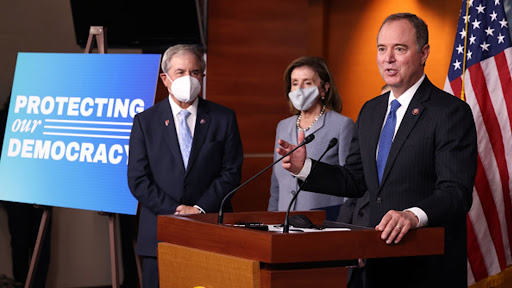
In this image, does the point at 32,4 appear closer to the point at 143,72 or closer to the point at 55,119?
the point at 55,119

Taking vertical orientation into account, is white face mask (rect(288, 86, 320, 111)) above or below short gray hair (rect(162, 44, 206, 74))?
below

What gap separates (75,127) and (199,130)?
119cm

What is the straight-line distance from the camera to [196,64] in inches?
137

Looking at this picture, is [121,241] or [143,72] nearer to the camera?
[143,72]

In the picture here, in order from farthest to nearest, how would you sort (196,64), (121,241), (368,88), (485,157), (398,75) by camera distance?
(368,88) → (121,241) → (485,157) → (196,64) → (398,75)

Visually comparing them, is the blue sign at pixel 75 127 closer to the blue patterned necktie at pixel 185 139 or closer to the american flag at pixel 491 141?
the blue patterned necktie at pixel 185 139

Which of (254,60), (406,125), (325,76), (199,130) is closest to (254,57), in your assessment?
(254,60)

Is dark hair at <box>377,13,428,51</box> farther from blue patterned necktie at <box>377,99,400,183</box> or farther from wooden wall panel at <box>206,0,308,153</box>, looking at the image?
wooden wall panel at <box>206,0,308,153</box>

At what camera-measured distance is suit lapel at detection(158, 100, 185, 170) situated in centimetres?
334

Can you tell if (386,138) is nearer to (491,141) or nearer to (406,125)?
(406,125)

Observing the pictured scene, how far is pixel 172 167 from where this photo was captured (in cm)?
332

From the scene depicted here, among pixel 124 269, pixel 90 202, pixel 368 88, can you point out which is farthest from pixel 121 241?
pixel 368 88

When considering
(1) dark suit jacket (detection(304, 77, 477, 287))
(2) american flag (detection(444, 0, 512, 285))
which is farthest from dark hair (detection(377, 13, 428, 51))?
(2) american flag (detection(444, 0, 512, 285))

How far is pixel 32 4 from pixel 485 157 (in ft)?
11.8
